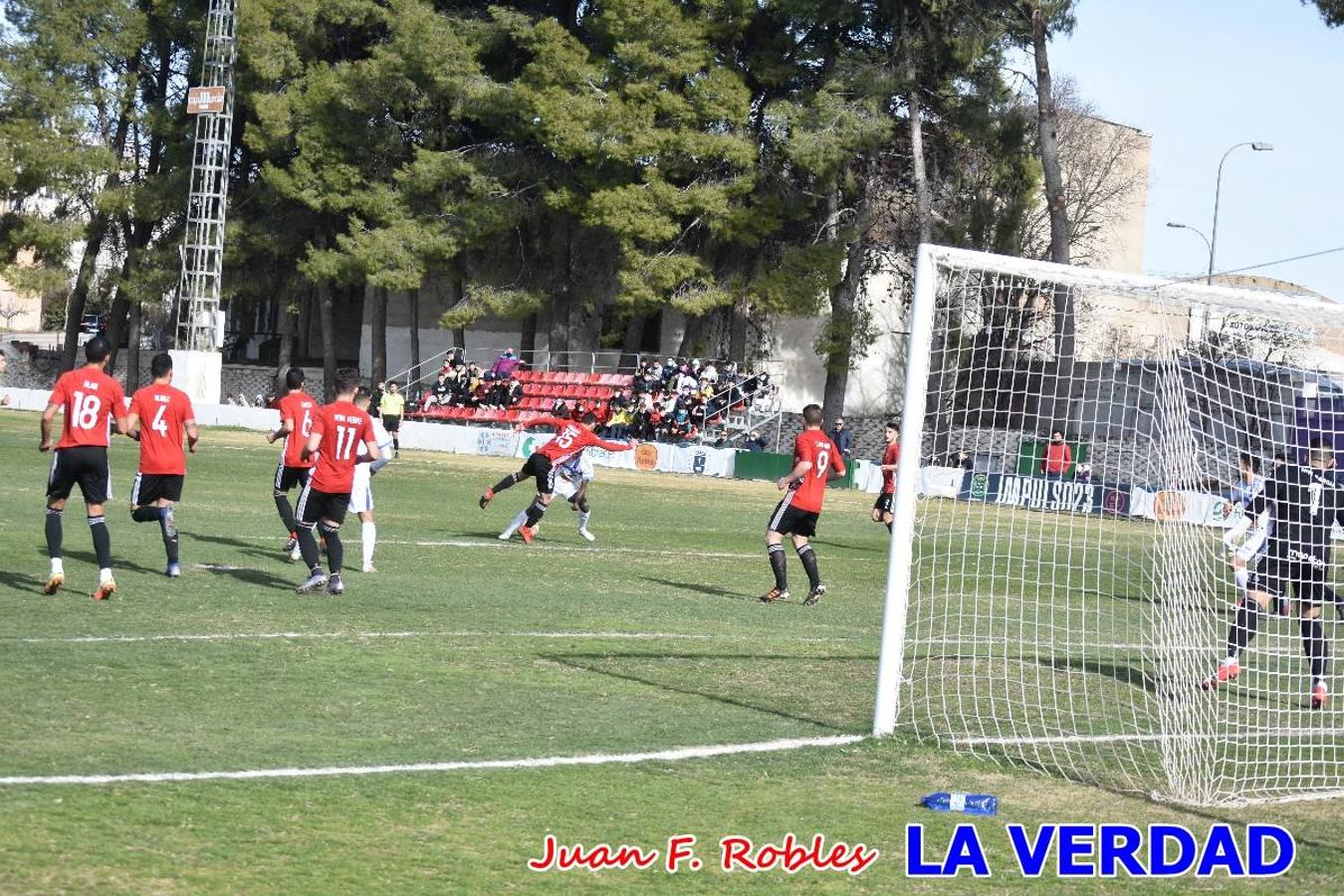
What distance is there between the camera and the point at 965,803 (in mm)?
7648

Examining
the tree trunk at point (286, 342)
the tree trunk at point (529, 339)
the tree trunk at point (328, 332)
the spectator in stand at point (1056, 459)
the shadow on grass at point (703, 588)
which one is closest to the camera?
the shadow on grass at point (703, 588)

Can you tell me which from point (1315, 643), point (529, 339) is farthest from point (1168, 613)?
point (529, 339)

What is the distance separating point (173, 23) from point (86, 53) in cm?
334

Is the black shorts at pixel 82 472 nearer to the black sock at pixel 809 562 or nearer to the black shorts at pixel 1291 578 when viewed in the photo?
the black sock at pixel 809 562

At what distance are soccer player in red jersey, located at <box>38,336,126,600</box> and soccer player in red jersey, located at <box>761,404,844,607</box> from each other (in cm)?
615

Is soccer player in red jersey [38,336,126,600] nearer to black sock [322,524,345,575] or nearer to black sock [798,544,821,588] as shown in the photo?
black sock [322,524,345,575]

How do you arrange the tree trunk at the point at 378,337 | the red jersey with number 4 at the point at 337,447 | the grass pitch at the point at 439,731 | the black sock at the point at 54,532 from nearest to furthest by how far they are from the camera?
the grass pitch at the point at 439,731 < the black sock at the point at 54,532 < the red jersey with number 4 at the point at 337,447 < the tree trunk at the point at 378,337

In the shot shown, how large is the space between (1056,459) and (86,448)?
15273 millimetres

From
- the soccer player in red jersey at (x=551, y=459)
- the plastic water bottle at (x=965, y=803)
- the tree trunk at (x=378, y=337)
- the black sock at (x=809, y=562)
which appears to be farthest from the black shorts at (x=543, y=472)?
the tree trunk at (x=378, y=337)

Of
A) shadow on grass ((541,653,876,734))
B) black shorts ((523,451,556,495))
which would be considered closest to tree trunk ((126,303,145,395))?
black shorts ((523,451,556,495))

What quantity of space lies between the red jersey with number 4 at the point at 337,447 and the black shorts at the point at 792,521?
4.40 m

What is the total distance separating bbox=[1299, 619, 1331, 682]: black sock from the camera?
467 inches

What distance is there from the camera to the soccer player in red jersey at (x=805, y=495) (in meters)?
15.6

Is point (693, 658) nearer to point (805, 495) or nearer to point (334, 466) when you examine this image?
point (334, 466)
